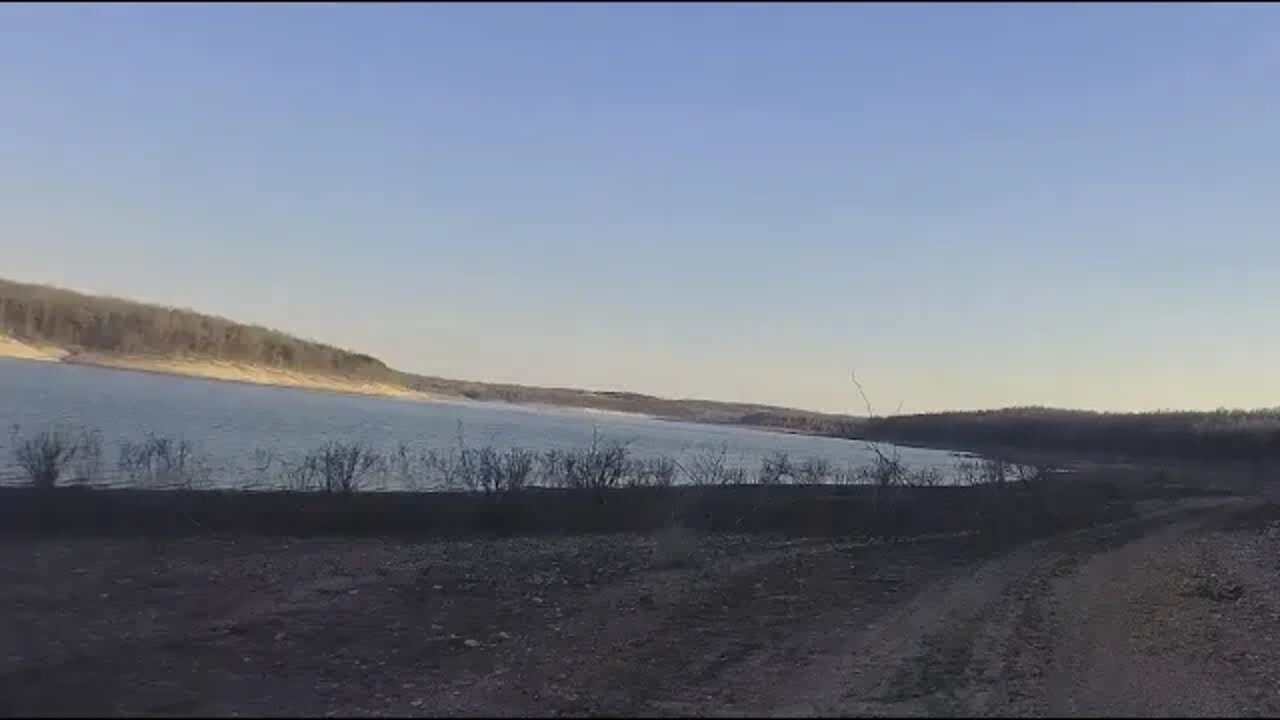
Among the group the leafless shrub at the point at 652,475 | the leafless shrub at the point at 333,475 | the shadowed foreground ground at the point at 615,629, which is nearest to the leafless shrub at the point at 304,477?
the leafless shrub at the point at 333,475

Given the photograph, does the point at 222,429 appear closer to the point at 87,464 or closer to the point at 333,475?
the point at 87,464

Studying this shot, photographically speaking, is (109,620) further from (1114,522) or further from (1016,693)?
(1114,522)

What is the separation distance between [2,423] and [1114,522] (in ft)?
108

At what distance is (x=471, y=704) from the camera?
9195 mm

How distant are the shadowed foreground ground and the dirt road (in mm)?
43

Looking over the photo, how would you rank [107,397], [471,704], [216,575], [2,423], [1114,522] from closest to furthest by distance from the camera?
[471,704]
[216,575]
[1114,522]
[2,423]
[107,397]

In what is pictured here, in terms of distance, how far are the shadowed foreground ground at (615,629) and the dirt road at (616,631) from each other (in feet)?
0.14

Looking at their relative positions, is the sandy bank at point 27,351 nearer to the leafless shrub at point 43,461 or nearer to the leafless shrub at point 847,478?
the leafless shrub at point 847,478

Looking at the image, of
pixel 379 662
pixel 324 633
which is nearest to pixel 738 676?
pixel 379 662

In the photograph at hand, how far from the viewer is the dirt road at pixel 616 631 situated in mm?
9430

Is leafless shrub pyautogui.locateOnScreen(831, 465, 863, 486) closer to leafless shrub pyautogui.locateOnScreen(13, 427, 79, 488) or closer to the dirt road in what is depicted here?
the dirt road

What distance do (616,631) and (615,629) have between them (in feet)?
0.36

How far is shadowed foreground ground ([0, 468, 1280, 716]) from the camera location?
9453 millimetres

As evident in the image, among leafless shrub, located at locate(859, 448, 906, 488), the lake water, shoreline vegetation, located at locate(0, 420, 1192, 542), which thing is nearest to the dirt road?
shoreline vegetation, located at locate(0, 420, 1192, 542)
